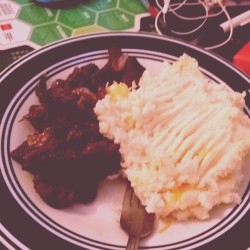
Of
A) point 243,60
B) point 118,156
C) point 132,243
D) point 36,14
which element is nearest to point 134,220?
point 132,243

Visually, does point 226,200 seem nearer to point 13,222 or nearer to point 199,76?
point 199,76

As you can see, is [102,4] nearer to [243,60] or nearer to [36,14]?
[36,14]

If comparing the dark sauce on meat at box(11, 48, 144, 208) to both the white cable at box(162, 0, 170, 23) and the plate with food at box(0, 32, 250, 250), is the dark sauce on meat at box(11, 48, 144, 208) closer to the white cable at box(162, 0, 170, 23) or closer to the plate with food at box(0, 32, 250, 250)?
the plate with food at box(0, 32, 250, 250)

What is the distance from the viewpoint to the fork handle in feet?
3.84

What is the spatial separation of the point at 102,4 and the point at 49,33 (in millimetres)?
309

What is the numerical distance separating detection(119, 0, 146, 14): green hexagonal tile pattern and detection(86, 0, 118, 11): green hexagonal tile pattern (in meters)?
0.03

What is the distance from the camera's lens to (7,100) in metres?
1.41

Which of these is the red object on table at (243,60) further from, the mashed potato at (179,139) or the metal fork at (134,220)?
the metal fork at (134,220)

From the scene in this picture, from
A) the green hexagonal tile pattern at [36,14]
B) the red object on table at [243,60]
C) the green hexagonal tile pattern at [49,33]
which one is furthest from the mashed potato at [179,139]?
the green hexagonal tile pattern at [36,14]

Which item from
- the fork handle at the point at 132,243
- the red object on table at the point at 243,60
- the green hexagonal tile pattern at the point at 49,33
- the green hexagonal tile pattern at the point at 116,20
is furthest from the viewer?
the green hexagonal tile pattern at the point at 116,20

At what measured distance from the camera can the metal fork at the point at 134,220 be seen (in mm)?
1204

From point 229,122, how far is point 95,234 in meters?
0.47

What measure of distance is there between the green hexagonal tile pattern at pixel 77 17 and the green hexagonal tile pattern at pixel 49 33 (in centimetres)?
4

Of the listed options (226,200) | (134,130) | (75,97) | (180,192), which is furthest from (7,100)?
(226,200)
